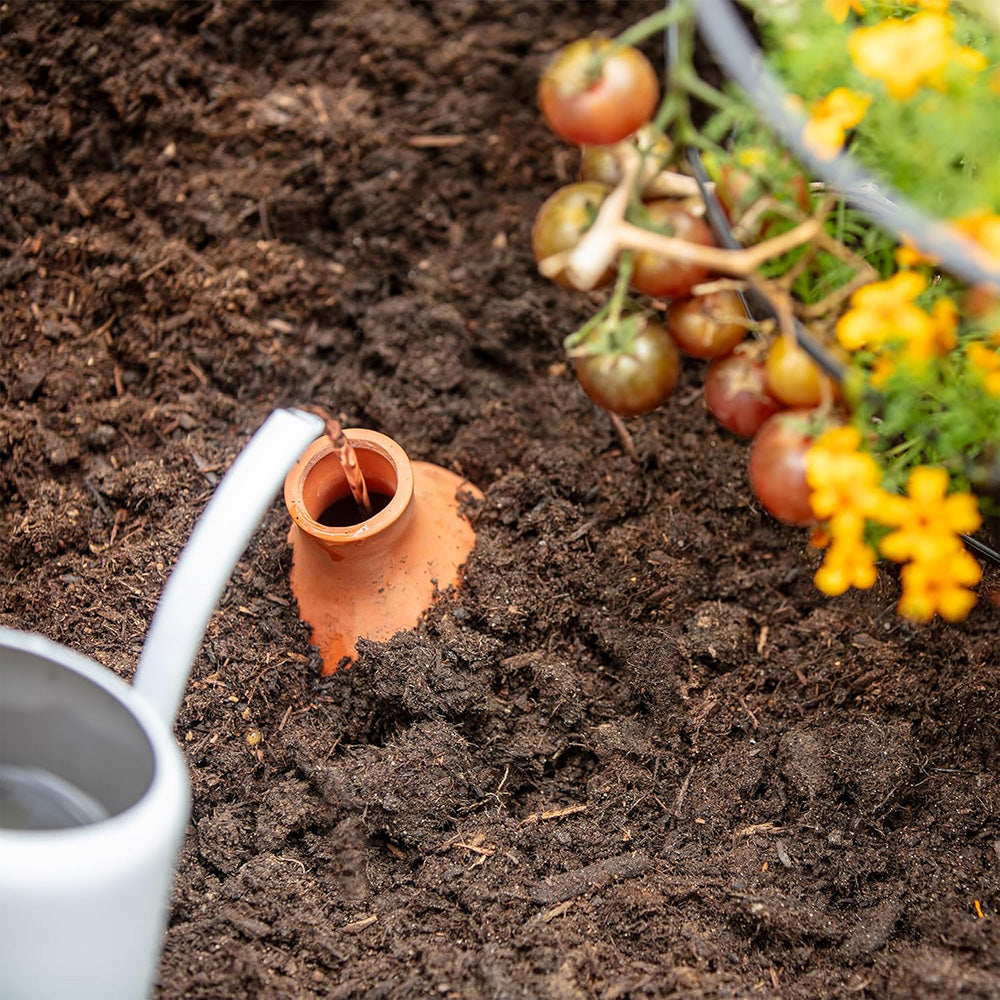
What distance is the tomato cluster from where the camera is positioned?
0.99 meters

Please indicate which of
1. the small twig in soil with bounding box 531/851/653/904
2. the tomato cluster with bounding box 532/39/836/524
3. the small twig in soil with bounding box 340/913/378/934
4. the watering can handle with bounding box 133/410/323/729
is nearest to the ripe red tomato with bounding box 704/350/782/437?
the tomato cluster with bounding box 532/39/836/524

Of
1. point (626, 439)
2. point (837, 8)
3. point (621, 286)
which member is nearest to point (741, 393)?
point (621, 286)

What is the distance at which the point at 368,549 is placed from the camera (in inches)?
57.6

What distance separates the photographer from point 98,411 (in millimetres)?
1763

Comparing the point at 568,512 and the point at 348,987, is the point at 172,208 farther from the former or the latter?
the point at 348,987

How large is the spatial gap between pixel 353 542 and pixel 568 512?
405 mm

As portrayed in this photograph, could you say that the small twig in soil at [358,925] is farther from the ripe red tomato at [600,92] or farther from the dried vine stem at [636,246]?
the ripe red tomato at [600,92]

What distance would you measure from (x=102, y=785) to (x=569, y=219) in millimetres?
719

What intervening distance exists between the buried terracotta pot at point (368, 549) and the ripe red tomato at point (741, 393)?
1.67ft

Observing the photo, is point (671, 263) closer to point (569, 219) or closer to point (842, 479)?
point (569, 219)

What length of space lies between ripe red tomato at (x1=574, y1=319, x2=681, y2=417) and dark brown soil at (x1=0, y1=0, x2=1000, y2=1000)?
1.74 ft

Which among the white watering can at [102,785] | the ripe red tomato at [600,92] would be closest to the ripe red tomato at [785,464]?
the ripe red tomato at [600,92]

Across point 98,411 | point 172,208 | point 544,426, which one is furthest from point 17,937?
point 172,208

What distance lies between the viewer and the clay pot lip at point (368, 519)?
141 centimetres
